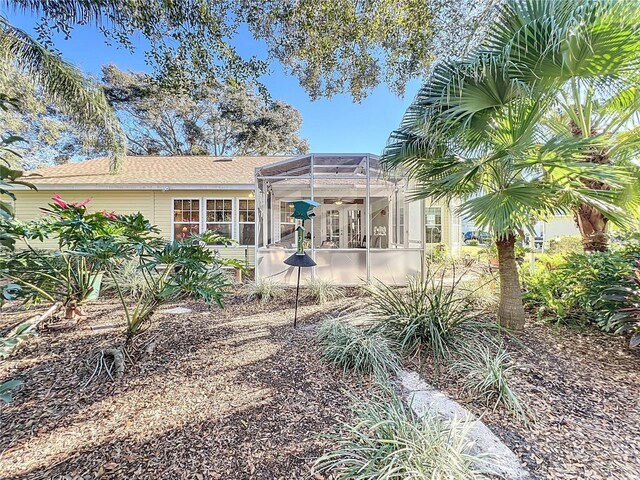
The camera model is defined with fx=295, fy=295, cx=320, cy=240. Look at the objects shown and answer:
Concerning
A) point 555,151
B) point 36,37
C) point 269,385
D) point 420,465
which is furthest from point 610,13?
point 36,37

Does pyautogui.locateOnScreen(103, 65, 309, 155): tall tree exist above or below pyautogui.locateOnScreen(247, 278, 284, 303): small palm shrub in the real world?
above

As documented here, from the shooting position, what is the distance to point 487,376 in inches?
107

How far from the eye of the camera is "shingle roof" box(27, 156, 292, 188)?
9953mm

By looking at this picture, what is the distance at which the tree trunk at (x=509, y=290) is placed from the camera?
13.0 feet

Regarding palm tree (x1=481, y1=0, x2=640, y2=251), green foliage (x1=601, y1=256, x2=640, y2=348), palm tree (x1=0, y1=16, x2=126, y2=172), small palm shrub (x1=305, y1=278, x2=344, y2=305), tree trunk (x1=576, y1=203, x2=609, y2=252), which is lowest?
small palm shrub (x1=305, y1=278, x2=344, y2=305)

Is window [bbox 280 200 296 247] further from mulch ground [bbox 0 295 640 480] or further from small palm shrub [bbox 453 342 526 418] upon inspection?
small palm shrub [bbox 453 342 526 418]

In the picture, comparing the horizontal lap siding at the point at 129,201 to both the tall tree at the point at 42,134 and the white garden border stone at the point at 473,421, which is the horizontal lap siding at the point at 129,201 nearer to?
the tall tree at the point at 42,134

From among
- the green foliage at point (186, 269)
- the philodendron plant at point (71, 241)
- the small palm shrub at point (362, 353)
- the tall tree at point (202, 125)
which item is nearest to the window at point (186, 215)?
the philodendron plant at point (71, 241)

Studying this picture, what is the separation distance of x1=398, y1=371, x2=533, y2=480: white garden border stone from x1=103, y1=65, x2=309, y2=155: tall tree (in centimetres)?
1970

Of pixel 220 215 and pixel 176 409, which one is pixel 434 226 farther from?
pixel 176 409

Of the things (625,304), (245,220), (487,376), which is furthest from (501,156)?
(245,220)

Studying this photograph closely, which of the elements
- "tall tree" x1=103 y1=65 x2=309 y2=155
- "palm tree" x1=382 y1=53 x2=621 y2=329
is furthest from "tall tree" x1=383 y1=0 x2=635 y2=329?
"tall tree" x1=103 y1=65 x2=309 y2=155

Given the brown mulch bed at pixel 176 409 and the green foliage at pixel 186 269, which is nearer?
the brown mulch bed at pixel 176 409

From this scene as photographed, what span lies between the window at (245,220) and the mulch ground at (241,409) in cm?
654
